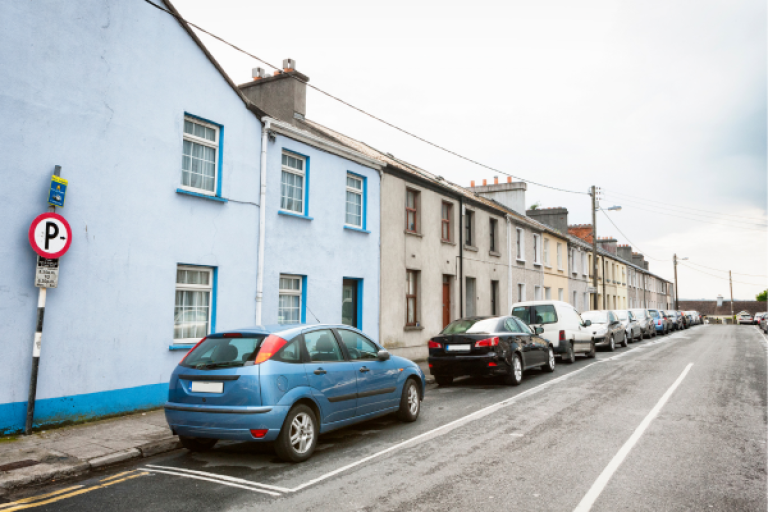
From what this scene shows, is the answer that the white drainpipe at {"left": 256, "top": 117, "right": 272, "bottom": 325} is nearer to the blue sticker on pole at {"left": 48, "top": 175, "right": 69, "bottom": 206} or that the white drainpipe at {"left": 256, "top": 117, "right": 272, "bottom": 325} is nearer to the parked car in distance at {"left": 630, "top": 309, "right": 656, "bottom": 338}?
the blue sticker on pole at {"left": 48, "top": 175, "right": 69, "bottom": 206}

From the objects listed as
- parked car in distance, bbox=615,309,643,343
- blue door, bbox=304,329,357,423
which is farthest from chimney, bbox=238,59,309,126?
parked car in distance, bbox=615,309,643,343

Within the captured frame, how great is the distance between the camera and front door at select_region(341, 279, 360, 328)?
14.3 m

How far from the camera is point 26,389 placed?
7.30 m

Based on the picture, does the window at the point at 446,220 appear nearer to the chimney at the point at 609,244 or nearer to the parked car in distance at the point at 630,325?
the parked car in distance at the point at 630,325

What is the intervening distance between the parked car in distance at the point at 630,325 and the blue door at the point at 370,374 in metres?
21.6

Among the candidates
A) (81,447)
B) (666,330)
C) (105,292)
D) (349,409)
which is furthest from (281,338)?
(666,330)

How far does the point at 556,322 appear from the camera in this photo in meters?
16.0

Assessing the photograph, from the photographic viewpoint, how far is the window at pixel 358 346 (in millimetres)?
7043

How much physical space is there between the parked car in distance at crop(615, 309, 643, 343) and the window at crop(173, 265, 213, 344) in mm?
21835

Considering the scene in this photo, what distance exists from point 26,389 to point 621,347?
22866 mm

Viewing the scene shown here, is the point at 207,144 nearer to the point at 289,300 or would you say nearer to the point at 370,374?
the point at 289,300

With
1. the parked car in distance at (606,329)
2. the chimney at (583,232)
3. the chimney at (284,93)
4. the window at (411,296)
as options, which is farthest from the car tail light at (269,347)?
the chimney at (583,232)

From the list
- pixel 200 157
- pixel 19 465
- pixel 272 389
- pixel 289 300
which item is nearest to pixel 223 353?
pixel 272 389

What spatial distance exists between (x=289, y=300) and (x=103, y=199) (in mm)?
4963
